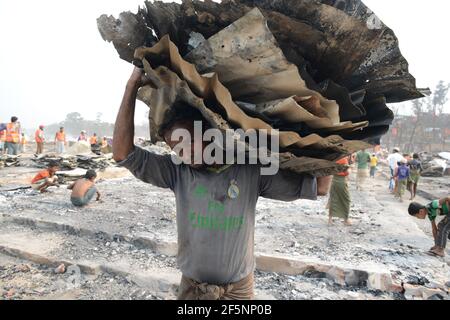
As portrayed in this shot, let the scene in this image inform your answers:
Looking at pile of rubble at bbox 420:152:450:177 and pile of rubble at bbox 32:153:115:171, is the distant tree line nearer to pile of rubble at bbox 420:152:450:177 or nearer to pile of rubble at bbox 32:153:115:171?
pile of rubble at bbox 420:152:450:177

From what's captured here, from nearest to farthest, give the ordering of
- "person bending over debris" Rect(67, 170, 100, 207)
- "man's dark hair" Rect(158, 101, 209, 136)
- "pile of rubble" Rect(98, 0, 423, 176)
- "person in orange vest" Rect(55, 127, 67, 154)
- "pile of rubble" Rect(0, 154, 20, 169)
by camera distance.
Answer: "pile of rubble" Rect(98, 0, 423, 176), "man's dark hair" Rect(158, 101, 209, 136), "person bending over debris" Rect(67, 170, 100, 207), "pile of rubble" Rect(0, 154, 20, 169), "person in orange vest" Rect(55, 127, 67, 154)

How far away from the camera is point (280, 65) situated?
1.22 meters

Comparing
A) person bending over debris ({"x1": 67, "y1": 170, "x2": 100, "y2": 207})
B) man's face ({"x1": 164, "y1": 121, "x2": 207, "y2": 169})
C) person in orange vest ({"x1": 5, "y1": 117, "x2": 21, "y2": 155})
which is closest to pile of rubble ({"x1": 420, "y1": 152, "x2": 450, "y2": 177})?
person bending over debris ({"x1": 67, "y1": 170, "x2": 100, "y2": 207})

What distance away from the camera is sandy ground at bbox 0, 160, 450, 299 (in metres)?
4.00

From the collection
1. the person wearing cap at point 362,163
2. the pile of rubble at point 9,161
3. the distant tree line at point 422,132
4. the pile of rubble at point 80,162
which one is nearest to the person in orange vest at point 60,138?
the pile of rubble at point 9,161

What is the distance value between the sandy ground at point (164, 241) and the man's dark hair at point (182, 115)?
294 cm

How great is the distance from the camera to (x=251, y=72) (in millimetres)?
1300

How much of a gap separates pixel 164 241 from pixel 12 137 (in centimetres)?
1264

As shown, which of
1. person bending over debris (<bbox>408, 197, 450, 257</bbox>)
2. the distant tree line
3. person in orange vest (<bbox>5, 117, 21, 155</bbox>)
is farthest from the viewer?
the distant tree line

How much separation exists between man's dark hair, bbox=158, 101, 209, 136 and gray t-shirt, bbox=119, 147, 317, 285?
1.12ft

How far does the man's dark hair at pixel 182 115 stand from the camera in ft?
5.00

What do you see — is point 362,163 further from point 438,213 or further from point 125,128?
point 125,128

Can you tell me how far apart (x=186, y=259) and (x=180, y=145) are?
0.72m

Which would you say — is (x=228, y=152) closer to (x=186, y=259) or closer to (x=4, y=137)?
(x=186, y=259)
